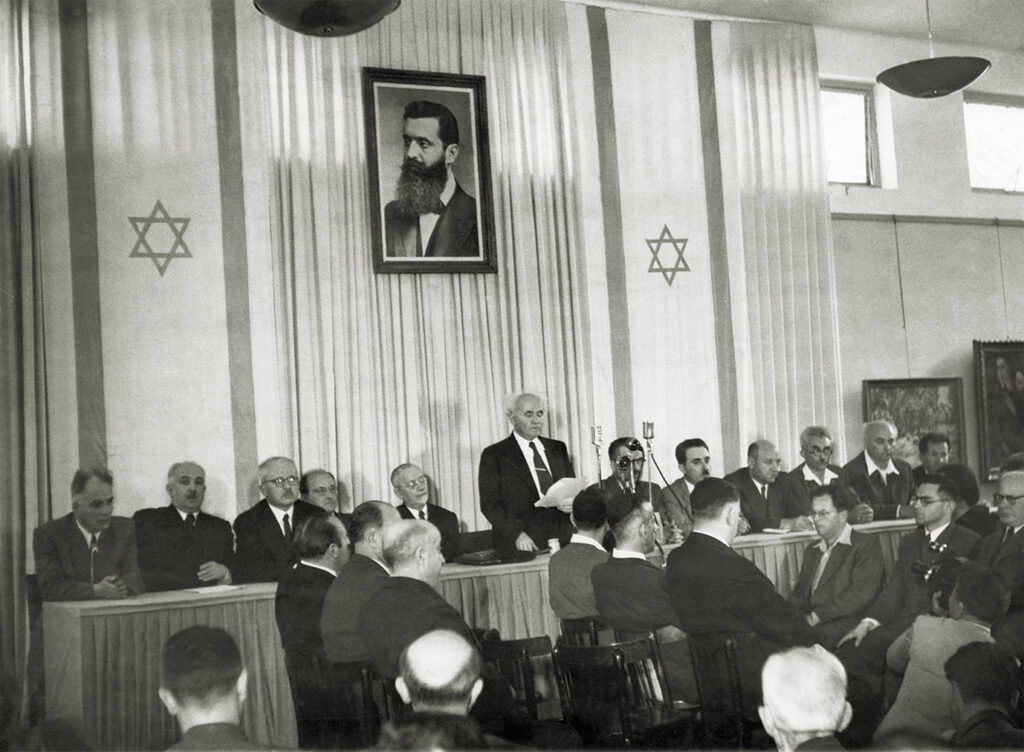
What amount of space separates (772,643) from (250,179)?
17.8 feet

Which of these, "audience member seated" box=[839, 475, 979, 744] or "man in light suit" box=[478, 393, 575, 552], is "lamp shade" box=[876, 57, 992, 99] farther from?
"man in light suit" box=[478, 393, 575, 552]

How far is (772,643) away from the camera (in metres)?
4.80

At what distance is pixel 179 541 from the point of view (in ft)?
23.9

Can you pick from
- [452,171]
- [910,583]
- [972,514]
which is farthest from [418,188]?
[910,583]

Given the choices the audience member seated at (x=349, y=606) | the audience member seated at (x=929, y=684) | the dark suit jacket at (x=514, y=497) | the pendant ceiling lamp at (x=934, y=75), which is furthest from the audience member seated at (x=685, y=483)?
the audience member seated at (x=929, y=684)

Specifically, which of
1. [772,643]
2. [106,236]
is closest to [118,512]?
[106,236]

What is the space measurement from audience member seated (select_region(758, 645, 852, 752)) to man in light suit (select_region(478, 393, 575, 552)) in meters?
4.80

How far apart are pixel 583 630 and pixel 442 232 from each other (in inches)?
184

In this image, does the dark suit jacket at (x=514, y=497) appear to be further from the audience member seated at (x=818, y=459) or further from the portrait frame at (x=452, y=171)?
the audience member seated at (x=818, y=459)

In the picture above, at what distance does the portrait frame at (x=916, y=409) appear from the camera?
32.8ft

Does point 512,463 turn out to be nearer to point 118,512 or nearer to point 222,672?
point 118,512

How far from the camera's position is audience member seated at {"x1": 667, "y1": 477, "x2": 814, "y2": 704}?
15.3 feet

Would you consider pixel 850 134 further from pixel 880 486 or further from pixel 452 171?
pixel 452 171

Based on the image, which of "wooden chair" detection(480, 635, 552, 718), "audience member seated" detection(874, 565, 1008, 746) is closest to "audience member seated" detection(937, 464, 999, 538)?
"audience member seated" detection(874, 565, 1008, 746)
